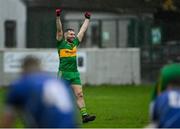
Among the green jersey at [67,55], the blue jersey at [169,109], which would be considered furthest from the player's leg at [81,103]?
the blue jersey at [169,109]

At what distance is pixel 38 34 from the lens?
35.8m

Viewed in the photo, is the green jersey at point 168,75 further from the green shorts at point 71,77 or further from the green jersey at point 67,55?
the green jersey at point 67,55

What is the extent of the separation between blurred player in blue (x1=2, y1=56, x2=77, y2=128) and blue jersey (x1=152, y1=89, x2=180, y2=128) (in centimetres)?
89

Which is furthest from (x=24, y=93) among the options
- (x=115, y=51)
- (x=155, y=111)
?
(x=115, y=51)

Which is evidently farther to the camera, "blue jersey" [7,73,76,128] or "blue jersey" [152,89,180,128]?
"blue jersey" [152,89,180,128]

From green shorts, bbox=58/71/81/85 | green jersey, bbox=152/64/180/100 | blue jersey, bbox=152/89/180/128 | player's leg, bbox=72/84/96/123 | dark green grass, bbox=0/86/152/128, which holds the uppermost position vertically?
green jersey, bbox=152/64/180/100

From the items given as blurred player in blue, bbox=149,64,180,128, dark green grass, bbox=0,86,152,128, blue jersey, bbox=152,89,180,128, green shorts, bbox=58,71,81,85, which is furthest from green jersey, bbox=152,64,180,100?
green shorts, bbox=58,71,81,85

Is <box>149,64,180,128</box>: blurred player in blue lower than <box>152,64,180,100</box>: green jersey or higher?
lower

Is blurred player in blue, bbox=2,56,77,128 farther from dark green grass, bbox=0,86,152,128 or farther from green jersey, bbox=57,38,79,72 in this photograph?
green jersey, bbox=57,38,79,72

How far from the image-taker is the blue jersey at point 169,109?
746 cm

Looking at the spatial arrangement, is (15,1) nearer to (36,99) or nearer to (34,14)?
(34,14)

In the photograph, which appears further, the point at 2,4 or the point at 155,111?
the point at 2,4

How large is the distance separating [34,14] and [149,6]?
6.68 m

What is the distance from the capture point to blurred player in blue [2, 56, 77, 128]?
7043mm
